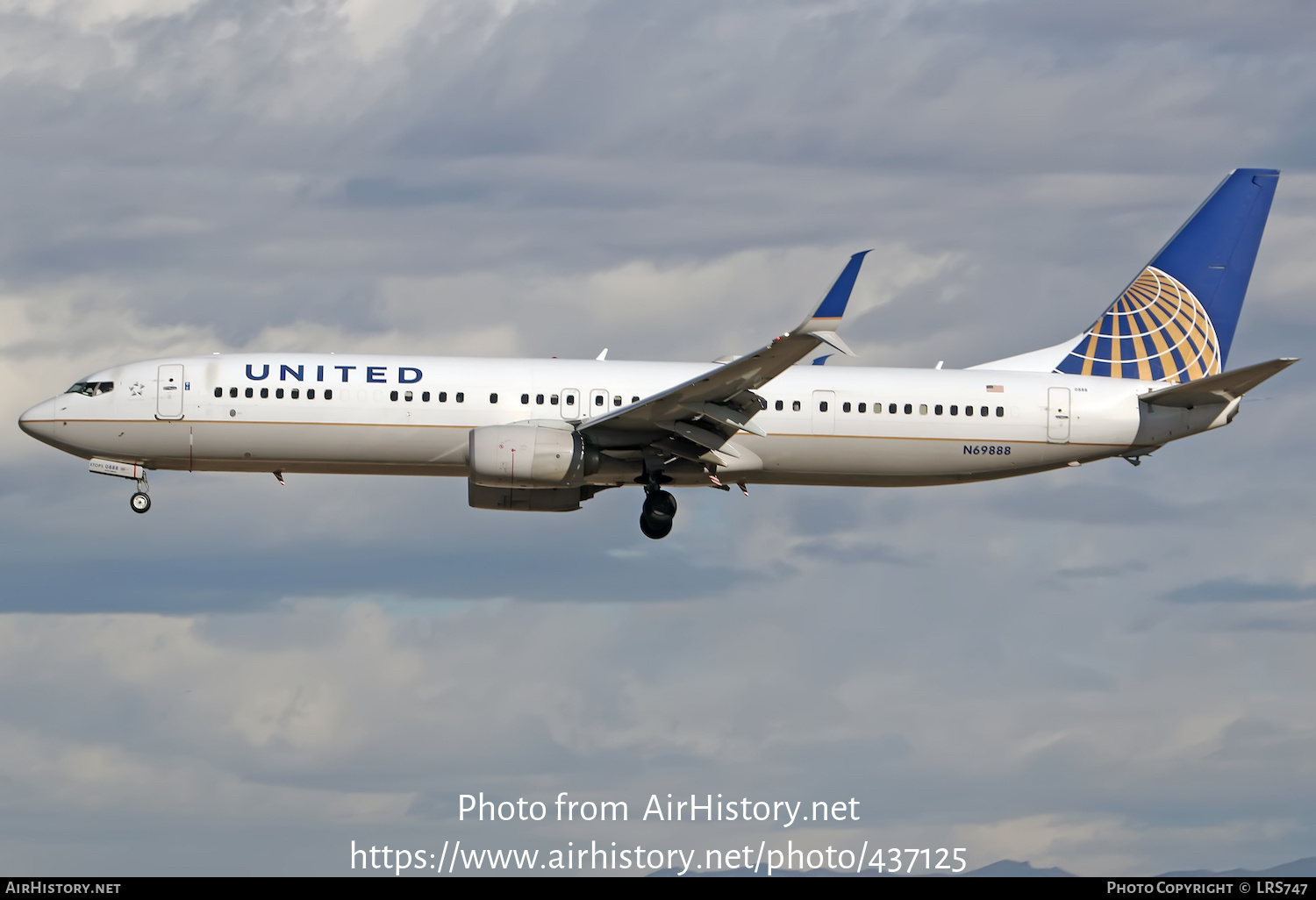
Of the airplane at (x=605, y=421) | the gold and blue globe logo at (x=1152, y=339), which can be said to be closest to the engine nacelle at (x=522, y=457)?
the airplane at (x=605, y=421)

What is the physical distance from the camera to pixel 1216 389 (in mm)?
45469

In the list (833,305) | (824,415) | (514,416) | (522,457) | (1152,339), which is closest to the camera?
(833,305)

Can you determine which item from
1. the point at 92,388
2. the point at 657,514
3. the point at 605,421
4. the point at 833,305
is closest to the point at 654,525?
the point at 657,514

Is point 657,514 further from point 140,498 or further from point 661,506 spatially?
point 140,498

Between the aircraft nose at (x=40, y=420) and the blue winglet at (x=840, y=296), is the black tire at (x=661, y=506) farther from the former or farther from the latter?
the aircraft nose at (x=40, y=420)

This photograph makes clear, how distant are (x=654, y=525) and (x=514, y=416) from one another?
182 inches

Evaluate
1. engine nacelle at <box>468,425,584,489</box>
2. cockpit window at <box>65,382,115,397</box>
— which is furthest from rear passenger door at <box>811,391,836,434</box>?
cockpit window at <box>65,382,115,397</box>

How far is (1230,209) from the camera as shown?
5344 centimetres

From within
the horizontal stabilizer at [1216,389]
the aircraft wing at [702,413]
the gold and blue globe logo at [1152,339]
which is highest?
the gold and blue globe logo at [1152,339]

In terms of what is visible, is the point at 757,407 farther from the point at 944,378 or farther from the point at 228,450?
the point at 228,450

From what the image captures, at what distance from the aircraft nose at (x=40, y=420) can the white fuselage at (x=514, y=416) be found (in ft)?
0.15

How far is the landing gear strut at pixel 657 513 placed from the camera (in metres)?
45.0

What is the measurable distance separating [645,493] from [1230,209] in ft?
70.1

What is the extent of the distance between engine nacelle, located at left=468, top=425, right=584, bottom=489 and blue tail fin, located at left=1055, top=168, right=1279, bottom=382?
51.2ft
